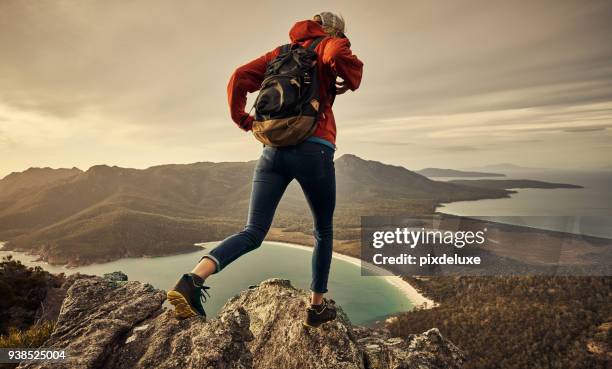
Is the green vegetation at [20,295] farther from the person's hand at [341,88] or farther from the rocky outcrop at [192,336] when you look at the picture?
the person's hand at [341,88]

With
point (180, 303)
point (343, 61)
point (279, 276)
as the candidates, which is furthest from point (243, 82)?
point (279, 276)

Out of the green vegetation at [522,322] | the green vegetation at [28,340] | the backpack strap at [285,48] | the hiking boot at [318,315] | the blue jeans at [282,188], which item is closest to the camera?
the blue jeans at [282,188]

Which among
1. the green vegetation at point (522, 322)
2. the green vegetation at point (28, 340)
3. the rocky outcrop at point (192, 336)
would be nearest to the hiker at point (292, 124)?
the rocky outcrop at point (192, 336)

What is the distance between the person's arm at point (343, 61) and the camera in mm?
2307

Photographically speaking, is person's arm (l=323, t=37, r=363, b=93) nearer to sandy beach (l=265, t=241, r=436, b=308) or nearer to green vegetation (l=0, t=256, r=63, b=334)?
green vegetation (l=0, t=256, r=63, b=334)

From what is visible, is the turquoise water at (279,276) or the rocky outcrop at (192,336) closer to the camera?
the rocky outcrop at (192,336)

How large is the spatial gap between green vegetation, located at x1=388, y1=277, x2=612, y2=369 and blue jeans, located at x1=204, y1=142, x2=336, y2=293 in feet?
191

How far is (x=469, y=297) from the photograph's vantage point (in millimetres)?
78125

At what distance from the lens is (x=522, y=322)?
207 ft

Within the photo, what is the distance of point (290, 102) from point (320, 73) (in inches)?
15.2

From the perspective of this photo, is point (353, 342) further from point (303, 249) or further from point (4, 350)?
point (303, 249)

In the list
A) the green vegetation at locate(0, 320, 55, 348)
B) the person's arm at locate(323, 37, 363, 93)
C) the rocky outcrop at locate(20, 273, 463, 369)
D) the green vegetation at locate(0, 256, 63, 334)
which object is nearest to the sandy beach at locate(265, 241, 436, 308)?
the green vegetation at locate(0, 256, 63, 334)

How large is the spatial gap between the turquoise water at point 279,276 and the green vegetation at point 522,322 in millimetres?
9833

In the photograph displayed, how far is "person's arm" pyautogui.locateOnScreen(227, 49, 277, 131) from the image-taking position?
272 cm
